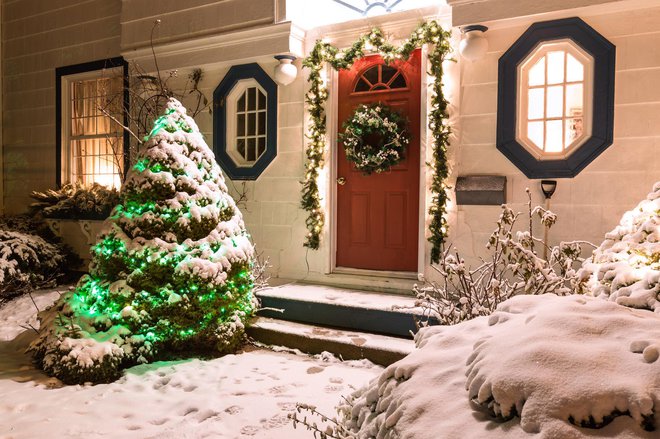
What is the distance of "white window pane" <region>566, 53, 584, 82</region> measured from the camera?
18.3 feet

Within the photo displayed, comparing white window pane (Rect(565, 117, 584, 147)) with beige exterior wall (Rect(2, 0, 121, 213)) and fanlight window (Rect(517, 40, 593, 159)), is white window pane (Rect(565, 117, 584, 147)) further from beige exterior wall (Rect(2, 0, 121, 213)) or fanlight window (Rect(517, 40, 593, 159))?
beige exterior wall (Rect(2, 0, 121, 213))

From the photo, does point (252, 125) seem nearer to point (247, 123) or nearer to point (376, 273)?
point (247, 123)

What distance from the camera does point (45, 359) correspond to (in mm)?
4781

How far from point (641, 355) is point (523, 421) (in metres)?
0.49

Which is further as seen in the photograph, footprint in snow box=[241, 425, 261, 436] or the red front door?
the red front door

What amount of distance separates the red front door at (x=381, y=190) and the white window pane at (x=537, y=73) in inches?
53.6

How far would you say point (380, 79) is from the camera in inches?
271

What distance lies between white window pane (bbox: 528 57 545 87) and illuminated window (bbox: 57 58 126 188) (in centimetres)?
662

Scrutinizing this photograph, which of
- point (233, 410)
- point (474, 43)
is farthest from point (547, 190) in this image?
point (233, 410)

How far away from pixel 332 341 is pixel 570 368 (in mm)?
3744

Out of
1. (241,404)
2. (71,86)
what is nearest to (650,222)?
(241,404)

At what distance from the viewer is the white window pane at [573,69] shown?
220 inches

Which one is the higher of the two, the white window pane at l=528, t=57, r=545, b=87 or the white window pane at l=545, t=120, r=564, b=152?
the white window pane at l=528, t=57, r=545, b=87

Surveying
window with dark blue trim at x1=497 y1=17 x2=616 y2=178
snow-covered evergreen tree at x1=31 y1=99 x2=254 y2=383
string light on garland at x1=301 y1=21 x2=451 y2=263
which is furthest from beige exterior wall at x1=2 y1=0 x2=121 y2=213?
window with dark blue trim at x1=497 y1=17 x2=616 y2=178
